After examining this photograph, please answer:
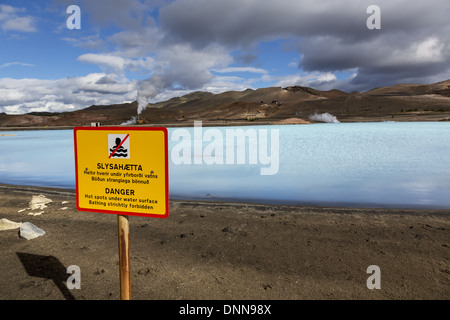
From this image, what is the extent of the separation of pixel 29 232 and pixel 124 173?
331cm

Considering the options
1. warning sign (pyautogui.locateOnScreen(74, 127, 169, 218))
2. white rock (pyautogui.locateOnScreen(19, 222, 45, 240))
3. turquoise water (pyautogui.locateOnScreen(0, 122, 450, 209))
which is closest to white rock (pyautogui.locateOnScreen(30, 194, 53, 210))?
white rock (pyautogui.locateOnScreen(19, 222, 45, 240))

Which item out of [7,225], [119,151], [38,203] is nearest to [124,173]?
[119,151]

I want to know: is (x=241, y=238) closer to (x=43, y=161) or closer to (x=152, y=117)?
(x=43, y=161)

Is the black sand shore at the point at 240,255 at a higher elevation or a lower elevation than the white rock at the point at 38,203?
lower

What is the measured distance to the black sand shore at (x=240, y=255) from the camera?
310 cm

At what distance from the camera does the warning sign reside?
82.7 inches

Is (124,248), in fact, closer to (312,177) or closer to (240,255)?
(240,255)

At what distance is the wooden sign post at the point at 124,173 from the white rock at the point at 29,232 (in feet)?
9.39

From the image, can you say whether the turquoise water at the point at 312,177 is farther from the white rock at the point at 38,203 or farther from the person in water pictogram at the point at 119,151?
the person in water pictogram at the point at 119,151

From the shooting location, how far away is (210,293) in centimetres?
305

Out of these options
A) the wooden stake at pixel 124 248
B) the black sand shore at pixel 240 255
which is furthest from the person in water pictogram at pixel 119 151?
the black sand shore at pixel 240 255

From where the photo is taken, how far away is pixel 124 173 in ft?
7.17

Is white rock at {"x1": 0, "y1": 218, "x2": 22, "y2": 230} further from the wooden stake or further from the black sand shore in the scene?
the wooden stake
